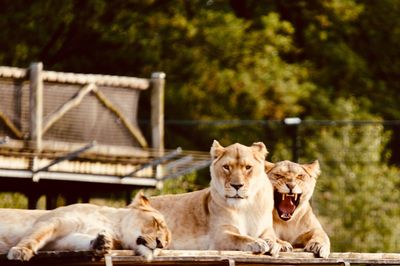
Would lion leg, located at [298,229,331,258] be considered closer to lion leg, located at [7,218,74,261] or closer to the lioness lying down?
the lioness lying down

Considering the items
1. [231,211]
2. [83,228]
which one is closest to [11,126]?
[231,211]

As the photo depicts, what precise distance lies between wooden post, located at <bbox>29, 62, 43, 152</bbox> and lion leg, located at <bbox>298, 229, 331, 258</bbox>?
32.6 ft

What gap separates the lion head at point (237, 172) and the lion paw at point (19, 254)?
1845 mm

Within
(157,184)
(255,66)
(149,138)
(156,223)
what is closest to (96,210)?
(156,223)

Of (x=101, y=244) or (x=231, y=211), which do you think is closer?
(x=101, y=244)

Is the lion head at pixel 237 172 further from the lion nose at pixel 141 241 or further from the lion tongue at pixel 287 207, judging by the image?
the lion nose at pixel 141 241

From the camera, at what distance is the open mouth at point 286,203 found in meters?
10.8

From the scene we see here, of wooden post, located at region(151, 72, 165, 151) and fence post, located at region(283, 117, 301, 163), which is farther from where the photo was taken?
fence post, located at region(283, 117, 301, 163)

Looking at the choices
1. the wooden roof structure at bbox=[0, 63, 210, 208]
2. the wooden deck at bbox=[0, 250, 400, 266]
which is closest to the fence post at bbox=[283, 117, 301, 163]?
the wooden roof structure at bbox=[0, 63, 210, 208]

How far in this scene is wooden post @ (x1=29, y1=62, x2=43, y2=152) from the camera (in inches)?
810

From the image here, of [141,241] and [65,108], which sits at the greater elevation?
[65,108]

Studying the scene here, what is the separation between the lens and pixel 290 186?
10789mm

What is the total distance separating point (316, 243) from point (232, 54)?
71.2ft

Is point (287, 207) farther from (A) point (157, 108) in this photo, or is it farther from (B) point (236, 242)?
(A) point (157, 108)
